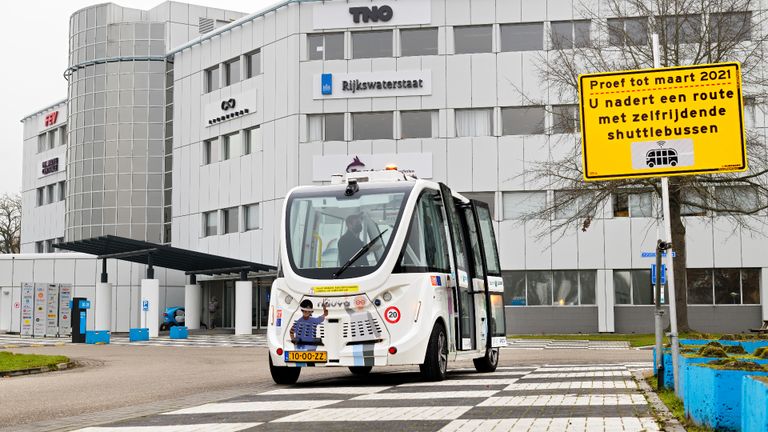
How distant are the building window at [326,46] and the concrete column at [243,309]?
11.2 metres

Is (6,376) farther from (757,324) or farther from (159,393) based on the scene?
(757,324)

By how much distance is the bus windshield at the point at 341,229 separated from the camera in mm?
13703

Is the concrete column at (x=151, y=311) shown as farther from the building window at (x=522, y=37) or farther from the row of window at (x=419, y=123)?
the building window at (x=522, y=37)

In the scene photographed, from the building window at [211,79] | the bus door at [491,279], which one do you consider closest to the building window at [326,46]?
the building window at [211,79]

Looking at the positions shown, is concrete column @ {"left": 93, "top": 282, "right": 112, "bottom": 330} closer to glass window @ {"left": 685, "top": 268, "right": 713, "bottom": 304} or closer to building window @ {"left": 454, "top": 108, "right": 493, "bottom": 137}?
building window @ {"left": 454, "top": 108, "right": 493, "bottom": 137}

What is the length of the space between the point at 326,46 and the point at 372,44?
2.19 metres

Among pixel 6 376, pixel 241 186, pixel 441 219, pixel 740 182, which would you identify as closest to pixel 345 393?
pixel 441 219

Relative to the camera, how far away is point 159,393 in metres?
13.8

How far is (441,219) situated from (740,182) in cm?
1896

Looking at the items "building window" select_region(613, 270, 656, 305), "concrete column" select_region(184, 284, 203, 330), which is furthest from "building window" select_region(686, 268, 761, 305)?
"concrete column" select_region(184, 284, 203, 330)

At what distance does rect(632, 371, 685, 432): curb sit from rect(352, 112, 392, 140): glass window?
114 ft

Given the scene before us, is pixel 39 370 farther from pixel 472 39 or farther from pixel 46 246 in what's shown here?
pixel 46 246

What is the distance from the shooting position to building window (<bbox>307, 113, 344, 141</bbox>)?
46.8m

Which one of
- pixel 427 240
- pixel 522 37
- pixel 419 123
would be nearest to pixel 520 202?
pixel 419 123
